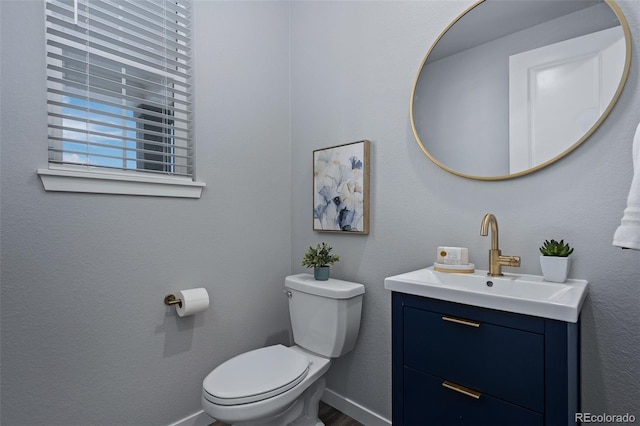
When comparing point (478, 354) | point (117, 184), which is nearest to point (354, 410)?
point (478, 354)

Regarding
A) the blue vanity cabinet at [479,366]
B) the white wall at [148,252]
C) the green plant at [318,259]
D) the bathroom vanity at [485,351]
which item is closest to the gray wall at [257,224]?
the white wall at [148,252]

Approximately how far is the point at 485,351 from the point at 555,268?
0.38 meters

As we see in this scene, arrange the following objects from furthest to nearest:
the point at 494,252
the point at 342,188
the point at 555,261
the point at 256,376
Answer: the point at 342,188 → the point at 256,376 → the point at 494,252 → the point at 555,261

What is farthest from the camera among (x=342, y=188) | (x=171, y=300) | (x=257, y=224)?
(x=257, y=224)

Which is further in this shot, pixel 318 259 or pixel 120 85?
pixel 318 259

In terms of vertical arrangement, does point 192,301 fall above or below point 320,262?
below

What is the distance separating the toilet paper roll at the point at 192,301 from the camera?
151 cm

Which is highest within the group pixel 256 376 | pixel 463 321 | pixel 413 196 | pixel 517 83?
pixel 517 83

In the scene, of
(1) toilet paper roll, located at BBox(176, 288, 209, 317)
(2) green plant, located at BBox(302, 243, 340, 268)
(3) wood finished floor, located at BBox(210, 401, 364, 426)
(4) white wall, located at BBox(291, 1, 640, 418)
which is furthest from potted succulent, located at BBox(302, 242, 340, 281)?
(3) wood finished floor, located at BBox(210, 401, 364, 426)

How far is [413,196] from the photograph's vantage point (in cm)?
149

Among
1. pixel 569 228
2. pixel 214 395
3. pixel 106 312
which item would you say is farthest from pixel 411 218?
pixel 106 312

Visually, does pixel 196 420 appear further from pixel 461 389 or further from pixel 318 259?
pixel 461 389

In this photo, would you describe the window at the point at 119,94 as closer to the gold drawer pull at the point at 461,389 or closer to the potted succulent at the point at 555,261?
the gold drawer pull at the point at 461,389

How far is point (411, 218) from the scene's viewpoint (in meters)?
1.50
